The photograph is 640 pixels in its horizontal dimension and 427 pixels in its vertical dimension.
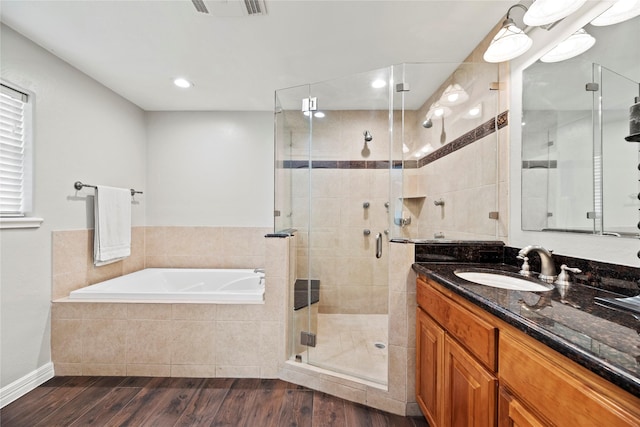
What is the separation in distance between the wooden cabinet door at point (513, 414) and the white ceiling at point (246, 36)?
1.90 meters

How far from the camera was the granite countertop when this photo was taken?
21.4 inches

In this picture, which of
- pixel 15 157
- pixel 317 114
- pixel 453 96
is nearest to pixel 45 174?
pixel 15 157

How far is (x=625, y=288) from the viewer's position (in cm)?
101

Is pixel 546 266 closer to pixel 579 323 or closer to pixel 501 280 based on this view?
pixel 501 280

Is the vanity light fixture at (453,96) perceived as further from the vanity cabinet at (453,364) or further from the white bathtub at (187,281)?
the white bathtub at (187,281)

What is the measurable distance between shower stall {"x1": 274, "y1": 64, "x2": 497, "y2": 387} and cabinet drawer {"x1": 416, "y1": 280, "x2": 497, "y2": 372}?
519 mm

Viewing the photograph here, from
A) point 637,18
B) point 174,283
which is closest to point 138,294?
point 174,283

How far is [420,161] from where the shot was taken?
87.2 inches

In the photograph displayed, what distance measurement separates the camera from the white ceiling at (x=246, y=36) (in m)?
1.58

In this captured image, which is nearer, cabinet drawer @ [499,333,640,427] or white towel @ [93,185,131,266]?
cabinet drawer @ [499,333,640,427]

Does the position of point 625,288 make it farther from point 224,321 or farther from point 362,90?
point 224,321

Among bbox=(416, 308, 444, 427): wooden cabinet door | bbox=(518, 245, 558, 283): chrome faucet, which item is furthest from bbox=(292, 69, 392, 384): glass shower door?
bbox=(518, 245, 558, 283): chrome faucet

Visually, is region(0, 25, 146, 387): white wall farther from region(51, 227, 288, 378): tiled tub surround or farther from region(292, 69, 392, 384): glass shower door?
region(292, 69, 392, 384): glass shower door

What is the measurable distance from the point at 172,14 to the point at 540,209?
239 cm
